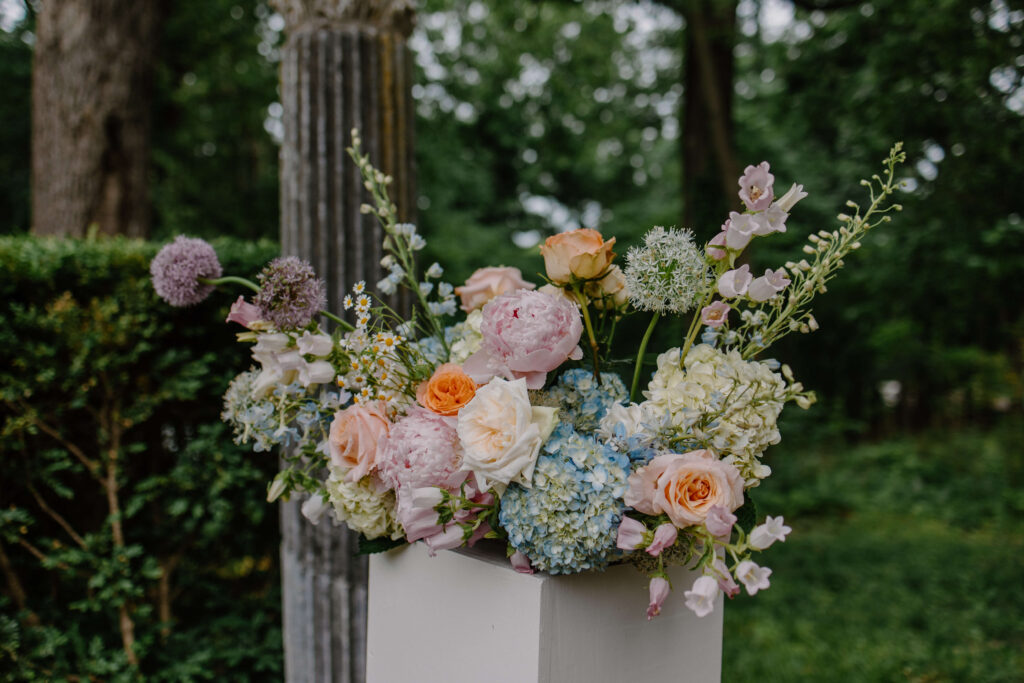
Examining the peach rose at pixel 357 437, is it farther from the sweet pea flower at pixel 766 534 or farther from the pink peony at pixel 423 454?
the sweet pea flower at pixel 766 534

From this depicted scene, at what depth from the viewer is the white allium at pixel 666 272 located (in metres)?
1.36

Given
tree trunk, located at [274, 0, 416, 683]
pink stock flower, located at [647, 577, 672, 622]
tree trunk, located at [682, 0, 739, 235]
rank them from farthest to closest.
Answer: tree trunk, located at [682, 0, 739, 235] < tree trunk, located at [274, 0, 416, 683] < pink stock flower, located at [647, 577, 672, 622]

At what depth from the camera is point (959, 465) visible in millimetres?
8117

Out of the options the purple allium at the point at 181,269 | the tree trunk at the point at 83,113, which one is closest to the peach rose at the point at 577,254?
the purple allium at the point at 181,269

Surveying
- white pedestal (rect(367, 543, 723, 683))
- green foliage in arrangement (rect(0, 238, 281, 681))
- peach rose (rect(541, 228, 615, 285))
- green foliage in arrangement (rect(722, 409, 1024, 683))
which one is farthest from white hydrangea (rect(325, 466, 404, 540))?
green foliage in arrangement (rect(722, 409, 1024, 683))

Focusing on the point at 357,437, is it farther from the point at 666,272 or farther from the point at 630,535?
the point at 666,272

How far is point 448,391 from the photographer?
1.41 metres

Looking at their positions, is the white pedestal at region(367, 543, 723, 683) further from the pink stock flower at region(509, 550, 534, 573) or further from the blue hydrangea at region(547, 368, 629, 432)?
the blue hydrangea at region(547, 368, 629, 432)

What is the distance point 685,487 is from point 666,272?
40 cm

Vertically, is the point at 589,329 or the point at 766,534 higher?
the point at 589,329

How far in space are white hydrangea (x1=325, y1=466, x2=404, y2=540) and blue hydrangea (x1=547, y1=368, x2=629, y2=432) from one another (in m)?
0.41

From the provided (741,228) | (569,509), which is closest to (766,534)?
(569,509)

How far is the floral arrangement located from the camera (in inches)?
48.4

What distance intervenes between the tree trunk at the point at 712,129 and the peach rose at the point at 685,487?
131 inches
